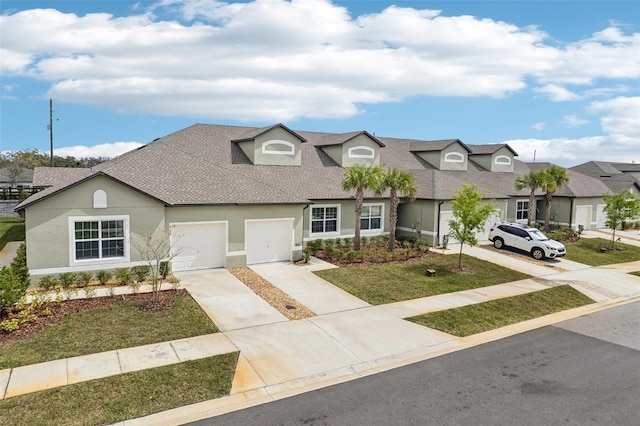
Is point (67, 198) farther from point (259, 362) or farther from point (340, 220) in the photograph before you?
point (340, 220)

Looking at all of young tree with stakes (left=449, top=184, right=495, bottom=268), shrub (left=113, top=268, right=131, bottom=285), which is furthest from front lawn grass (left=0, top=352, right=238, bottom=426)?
young tree with stakes (left=449, top=184, right=495, bottom=268)

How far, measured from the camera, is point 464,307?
16016 millimetres

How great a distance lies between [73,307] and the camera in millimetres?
14031

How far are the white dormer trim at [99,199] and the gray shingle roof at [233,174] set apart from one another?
2.39 ft

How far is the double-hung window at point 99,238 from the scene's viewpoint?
648 inches

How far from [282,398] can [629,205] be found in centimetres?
3107

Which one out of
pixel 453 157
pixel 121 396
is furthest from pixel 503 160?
pixel 121 396

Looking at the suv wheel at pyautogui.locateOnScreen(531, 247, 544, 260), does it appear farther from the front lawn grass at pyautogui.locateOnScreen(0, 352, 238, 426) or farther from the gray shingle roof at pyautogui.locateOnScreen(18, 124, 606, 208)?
the front lawn grass at pyautogui.locateOnScreen(0, 352, 238, 426)

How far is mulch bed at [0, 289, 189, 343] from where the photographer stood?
39.2 ft

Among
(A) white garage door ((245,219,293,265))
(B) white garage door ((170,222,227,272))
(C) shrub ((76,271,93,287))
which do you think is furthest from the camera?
(A) white garage door ((245,219,293,265))

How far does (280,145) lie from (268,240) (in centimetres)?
803

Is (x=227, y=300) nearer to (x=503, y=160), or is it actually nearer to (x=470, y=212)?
(x=470, y=212)

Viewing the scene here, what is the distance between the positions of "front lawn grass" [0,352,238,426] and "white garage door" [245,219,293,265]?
10.6 m

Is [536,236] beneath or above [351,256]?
above
